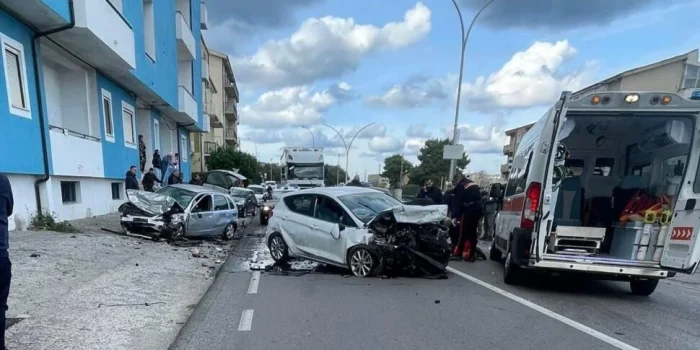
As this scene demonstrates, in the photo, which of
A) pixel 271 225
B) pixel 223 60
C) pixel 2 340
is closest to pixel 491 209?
pixel 271 225

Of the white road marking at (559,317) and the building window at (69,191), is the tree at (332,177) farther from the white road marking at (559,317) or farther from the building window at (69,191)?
the white road marking at (559,317)

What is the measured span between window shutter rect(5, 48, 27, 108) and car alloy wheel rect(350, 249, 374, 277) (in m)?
8.51

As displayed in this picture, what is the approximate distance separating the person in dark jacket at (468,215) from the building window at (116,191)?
12924 mm

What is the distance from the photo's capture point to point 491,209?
488 inches

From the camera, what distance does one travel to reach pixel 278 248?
8289 millimetres

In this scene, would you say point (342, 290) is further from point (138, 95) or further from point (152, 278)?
point (138, 95)

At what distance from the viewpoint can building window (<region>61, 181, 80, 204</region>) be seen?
11.2 metres

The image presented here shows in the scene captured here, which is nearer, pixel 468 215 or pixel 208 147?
pixel 468 215

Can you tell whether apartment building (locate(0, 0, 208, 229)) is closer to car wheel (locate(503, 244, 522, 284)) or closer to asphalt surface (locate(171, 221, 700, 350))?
asphalt surface (locate(171, 221, 700, 350))

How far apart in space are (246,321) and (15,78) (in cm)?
891

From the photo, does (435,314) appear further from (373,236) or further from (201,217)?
(201,217)

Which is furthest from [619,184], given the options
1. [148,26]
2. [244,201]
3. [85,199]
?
[148,26]

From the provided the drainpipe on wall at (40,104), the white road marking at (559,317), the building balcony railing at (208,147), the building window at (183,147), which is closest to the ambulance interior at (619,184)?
the white road marking at (559,317)

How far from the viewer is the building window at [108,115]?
13.7m
